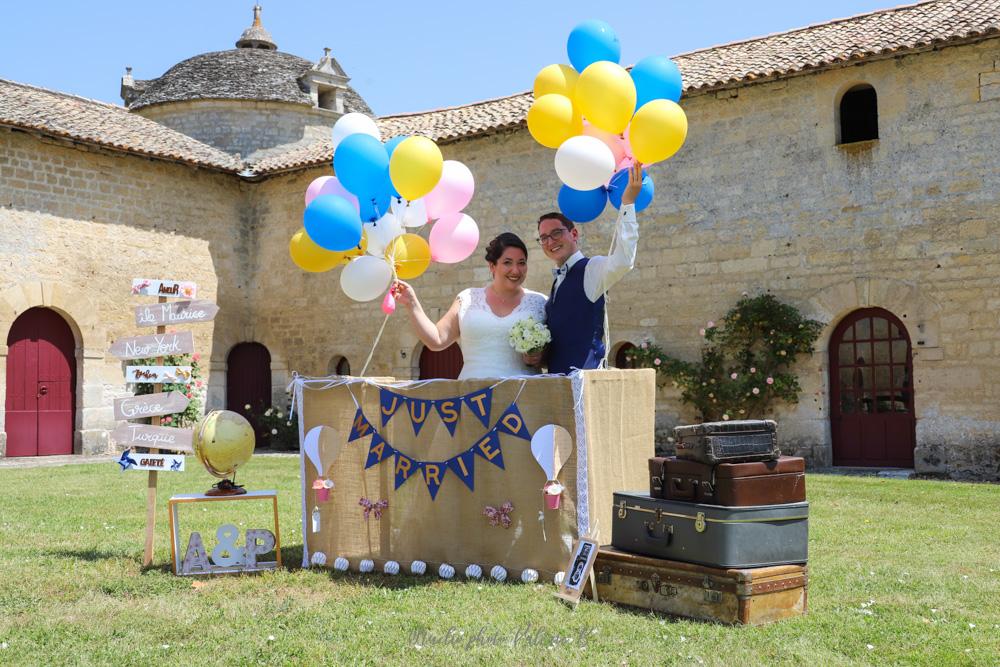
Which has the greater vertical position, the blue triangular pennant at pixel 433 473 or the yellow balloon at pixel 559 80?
the yellow balloon at pixel 559 80

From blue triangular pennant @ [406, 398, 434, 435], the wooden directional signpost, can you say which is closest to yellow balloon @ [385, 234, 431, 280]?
blue triangular pennant @ [406, 398, 434, 435]

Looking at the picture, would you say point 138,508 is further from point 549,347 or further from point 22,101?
point 22,101

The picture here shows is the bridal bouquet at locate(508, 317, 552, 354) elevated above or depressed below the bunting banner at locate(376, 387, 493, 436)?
above

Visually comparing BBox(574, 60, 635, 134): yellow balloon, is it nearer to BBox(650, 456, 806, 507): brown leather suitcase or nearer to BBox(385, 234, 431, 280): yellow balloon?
BBox(385, 234, 431, 280): yellow balloon

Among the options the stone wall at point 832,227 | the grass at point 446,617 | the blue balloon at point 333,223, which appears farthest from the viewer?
the stone wall at point 832,227

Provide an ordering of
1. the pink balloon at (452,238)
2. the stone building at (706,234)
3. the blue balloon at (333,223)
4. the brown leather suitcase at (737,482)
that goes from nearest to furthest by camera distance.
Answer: the brown leather suitcase at (737,482), the blue balloon at (333,223), the pink balloon at (452,238), the stone building at (706,234)

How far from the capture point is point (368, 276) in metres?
5.57

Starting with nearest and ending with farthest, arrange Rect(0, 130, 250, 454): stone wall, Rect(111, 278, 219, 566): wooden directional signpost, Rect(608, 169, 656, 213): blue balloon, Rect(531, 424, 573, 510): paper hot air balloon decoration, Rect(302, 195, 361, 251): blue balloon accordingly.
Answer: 1. Rect(531, 424, 573, 510): paper hot air balloon decoration
2. Rect(608, 169, 656, 213): blue balloon
3. Rect(302, 195, 361, 251): blue balloon
4. Rect(111, 278, 219, 566): wooden directional signpost
5. Rect(0, 130, 250, 454): stone wall

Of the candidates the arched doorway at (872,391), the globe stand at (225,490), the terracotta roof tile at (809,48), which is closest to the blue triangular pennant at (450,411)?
the globe stand at (225,490)

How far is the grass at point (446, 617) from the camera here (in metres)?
3.62

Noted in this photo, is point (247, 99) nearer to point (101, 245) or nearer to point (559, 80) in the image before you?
point (101, 245)

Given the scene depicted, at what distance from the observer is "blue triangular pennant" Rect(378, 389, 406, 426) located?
531 cm

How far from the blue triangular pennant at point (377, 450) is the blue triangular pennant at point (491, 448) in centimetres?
60

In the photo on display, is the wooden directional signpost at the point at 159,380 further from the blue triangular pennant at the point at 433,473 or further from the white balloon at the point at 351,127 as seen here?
the blue triangular pennant at the point at 433,473
